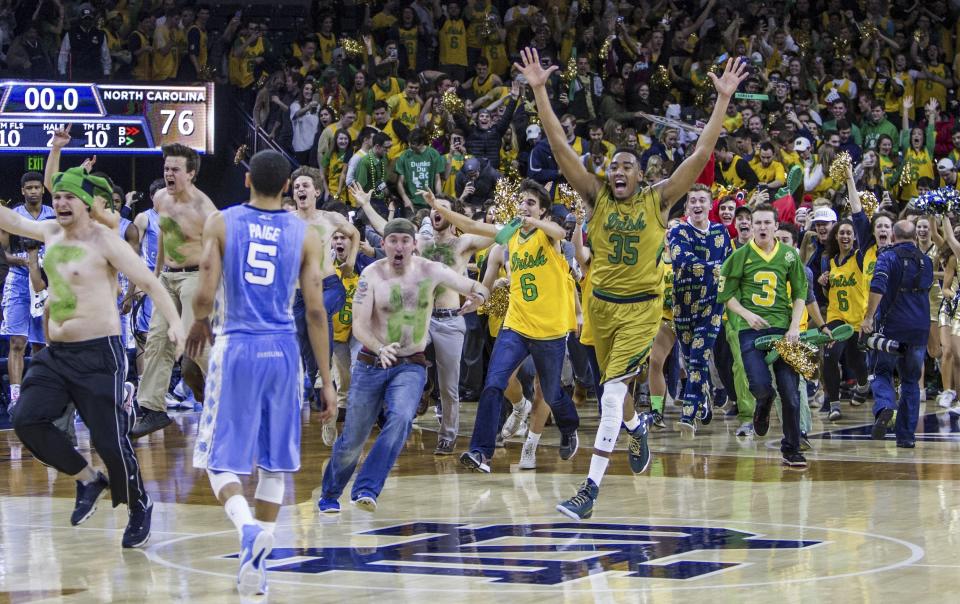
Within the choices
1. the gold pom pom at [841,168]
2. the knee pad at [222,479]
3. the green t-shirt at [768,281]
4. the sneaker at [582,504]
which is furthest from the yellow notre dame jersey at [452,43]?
the knee pad at [222,479]

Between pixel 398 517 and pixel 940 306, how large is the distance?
9570mm

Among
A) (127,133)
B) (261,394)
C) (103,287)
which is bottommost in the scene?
(261,394)

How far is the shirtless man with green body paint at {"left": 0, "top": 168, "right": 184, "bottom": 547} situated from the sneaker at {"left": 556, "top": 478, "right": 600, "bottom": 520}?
96.5 inches

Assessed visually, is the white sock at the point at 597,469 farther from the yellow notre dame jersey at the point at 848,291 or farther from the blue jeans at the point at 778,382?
the yellow notre dame jersey at the point at 848,291

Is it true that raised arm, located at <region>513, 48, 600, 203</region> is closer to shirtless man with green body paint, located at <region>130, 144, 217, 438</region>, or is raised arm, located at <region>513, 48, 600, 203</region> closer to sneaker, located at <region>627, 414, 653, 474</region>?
sneaker, located at <region>627, 414, 653, 474</region>

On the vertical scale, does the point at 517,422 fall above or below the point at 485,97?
below

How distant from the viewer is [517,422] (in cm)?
1352

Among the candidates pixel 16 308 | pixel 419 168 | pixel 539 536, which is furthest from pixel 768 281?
pixel 419 168

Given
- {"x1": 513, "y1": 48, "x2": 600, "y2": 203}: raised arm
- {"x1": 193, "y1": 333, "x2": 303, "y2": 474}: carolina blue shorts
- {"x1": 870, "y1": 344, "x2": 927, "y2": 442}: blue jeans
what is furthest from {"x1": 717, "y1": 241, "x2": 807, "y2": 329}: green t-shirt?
{"x1": 193, "y1": 333, "x2": 303, "y2": 474}: carolina blue shorts

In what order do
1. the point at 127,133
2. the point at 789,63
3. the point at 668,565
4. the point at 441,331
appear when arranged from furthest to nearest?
the point at 789,63
the point at 127,133
the point at 441,331
the point at 668,565

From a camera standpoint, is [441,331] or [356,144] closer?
[441,331]

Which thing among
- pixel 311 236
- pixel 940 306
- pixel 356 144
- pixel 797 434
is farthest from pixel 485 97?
pixel 311 236

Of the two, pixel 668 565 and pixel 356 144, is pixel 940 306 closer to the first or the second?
pixel 356 144

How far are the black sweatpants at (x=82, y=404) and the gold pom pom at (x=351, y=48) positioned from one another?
14557 mm
